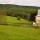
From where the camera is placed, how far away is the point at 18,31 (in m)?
1.07

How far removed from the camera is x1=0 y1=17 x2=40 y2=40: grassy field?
1047 mm

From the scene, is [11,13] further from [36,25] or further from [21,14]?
[36,25]

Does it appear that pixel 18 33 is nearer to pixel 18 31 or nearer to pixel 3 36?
pixel 18 31

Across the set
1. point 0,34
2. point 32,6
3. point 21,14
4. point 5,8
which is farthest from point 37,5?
point 0,34

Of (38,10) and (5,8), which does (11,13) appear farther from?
(38,10)

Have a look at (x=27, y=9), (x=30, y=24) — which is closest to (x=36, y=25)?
(x=30, y=24)

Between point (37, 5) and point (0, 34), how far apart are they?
0.48 meters

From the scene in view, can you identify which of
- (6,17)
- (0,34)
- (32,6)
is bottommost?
(0,34)

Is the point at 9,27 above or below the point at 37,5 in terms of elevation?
below

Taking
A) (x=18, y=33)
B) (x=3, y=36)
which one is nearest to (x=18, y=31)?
(x=18, y=33)

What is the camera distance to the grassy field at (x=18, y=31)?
105cm

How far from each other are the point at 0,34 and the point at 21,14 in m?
0.30

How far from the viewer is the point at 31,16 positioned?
109 cm

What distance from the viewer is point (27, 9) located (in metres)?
1.09
